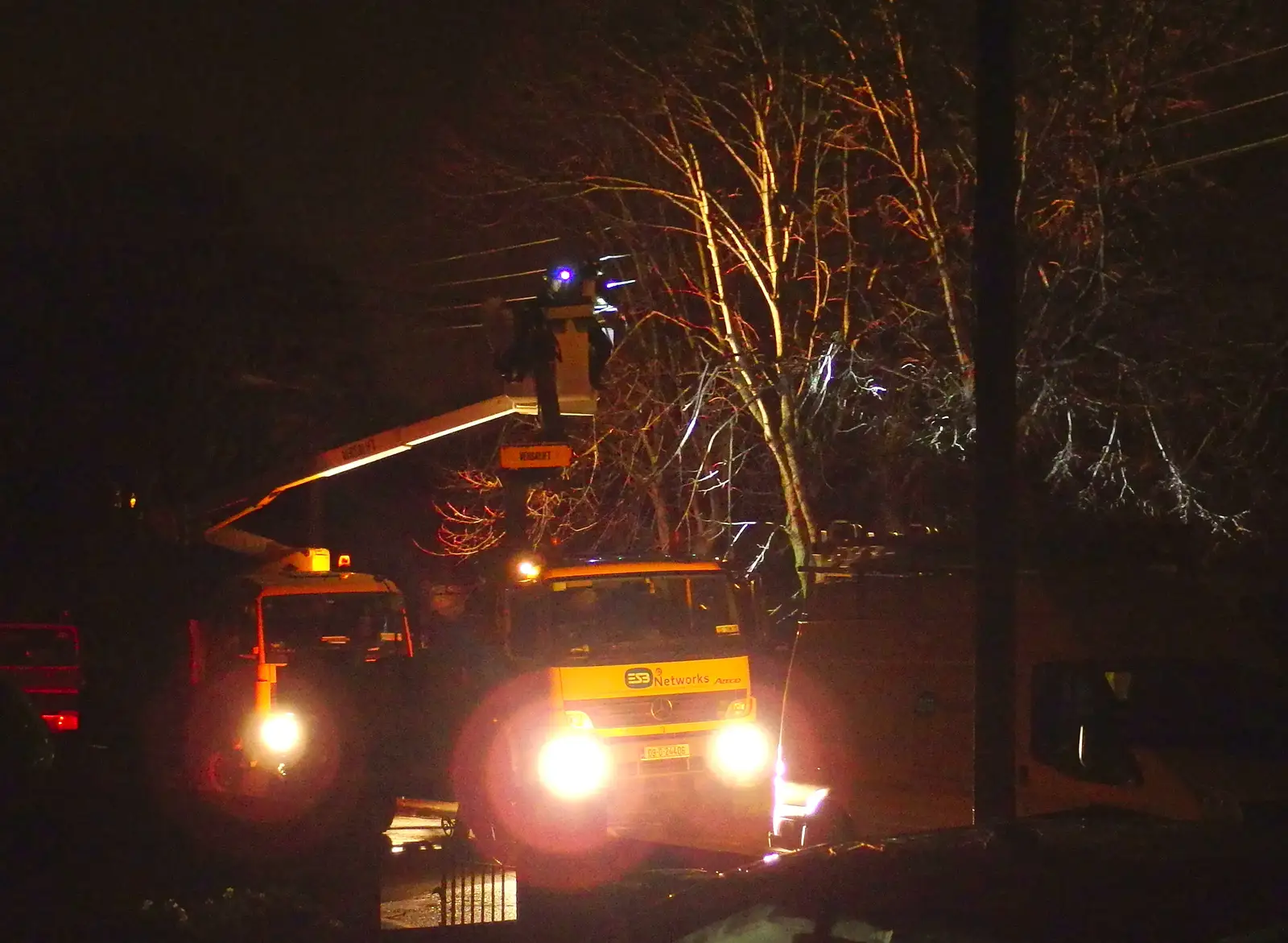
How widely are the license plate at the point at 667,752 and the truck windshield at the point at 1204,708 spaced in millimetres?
4305

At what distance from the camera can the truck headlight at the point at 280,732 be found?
1441cm

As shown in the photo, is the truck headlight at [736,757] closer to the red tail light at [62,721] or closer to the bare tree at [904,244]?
the bare tree at [904,244]

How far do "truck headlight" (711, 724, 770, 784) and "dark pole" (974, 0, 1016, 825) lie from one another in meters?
5.06

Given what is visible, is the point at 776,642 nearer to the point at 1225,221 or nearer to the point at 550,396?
the point at 550,396

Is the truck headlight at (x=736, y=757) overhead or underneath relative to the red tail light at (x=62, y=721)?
overhead

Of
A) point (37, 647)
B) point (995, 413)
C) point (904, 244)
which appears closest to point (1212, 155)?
point (904, 244)

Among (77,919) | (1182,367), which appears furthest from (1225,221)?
(77,919)

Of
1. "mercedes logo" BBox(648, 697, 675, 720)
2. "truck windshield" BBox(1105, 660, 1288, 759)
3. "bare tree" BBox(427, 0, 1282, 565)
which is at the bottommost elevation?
"mercedes logo" BBox(648, 697, 675, 720)

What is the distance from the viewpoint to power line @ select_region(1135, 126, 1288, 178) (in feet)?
45.9

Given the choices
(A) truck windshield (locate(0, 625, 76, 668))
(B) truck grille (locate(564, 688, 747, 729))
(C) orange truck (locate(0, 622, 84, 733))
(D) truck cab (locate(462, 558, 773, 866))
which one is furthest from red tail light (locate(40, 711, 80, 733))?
(B) truck grille (locate(564, 688, 747, 729))

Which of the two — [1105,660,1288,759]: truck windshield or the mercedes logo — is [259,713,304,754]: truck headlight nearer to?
the mercedes logo

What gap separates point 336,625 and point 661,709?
5.28m

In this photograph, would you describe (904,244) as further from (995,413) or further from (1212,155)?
(995,413)

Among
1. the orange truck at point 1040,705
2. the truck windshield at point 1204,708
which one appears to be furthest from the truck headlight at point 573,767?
the truck windshield at point 1204,708
